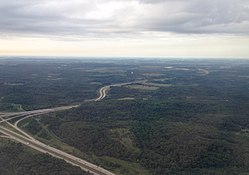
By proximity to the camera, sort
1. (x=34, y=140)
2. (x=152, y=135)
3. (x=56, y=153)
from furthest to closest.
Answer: (x=152, y=135)
(x=34, y=140)
(x=56, y=153)

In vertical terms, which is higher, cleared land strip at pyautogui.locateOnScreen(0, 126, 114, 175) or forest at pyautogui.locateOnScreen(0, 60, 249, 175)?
forest at pyautogui.locateOnScreen(0, 60, 249, 175)

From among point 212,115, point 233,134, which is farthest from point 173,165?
point 212,115

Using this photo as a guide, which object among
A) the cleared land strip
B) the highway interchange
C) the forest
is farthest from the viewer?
the forest

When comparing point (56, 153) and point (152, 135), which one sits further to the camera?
point (152, 135)

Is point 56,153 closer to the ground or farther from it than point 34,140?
closer to the ground

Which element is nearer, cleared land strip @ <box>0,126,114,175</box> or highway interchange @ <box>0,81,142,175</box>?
cleared land strip @ <box>0,126,114,175</box>

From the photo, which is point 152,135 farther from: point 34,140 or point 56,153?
point 34,140

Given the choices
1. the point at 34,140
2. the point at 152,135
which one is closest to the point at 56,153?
the point at 34,140

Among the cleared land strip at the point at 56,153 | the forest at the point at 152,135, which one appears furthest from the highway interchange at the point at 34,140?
the forest at the point at 152,135

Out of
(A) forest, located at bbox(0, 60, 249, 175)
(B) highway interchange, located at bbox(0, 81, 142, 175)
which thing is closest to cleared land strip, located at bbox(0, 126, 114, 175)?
(B) highway interchange, located at bbox(0, 81, 142, 175)

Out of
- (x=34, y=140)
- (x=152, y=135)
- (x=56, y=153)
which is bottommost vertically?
(x=56, y=153)

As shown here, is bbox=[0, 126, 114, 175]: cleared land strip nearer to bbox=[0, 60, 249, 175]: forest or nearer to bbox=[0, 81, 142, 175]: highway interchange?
bbox=[0, 81, 142, 175]: highway interchange

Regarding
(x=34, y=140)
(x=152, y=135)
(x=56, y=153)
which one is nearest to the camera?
(x=56, y=153)
